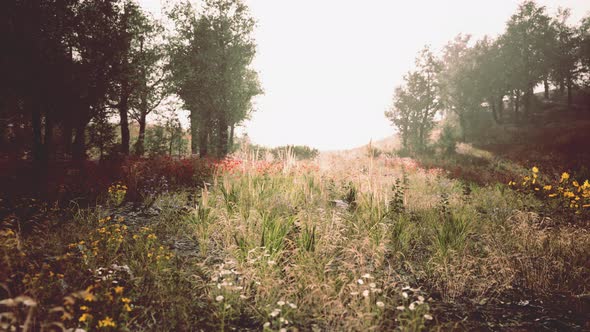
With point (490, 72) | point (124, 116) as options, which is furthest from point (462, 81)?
point (124, 116)

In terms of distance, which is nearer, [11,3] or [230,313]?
[230,313]

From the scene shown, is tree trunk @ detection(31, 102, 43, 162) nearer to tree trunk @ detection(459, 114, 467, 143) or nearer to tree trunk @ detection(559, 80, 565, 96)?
tree trunk @ detection(459, 114, 467, 143)

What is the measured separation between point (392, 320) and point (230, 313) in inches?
63.6

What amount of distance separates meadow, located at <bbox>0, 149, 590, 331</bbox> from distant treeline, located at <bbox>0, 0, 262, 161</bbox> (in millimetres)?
7109

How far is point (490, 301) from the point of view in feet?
10.8

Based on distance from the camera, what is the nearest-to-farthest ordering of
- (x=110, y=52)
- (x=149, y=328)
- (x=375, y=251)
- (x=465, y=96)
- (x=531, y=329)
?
(x=149, y=328), (x=531, y=329), (x=375, y=251), (x=110, y=52), (x=465, y=96)

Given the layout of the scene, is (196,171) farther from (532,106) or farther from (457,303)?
(532,106)

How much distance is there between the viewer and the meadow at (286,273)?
2.65 metres

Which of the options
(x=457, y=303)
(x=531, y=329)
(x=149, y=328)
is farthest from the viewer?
(x=457, y=303)

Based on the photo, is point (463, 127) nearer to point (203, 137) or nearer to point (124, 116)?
point (203, 137)

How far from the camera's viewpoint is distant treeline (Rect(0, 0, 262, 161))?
9.26 meters

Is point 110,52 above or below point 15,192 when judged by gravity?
above

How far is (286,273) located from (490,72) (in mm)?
36790

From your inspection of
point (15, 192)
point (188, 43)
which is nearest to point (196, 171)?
point (15, 192)
